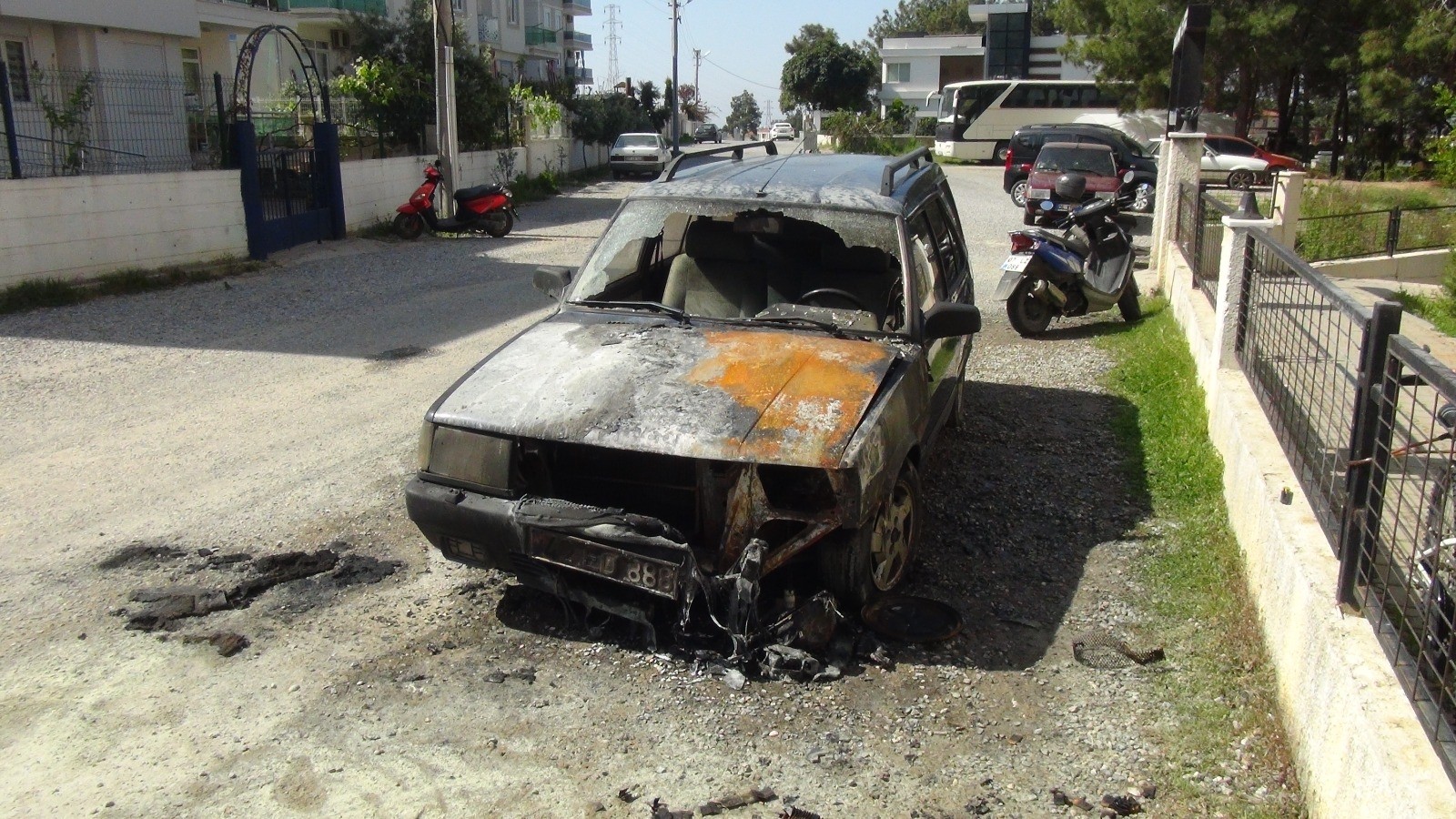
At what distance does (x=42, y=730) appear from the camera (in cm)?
384

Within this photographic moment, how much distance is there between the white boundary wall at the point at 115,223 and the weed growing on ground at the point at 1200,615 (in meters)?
11.1

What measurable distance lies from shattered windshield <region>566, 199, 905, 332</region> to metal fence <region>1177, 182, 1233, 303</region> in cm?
337

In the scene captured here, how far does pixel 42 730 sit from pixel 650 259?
3.54m

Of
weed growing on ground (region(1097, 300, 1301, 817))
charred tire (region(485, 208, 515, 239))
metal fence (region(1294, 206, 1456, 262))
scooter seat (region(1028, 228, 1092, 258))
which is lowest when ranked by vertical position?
weed growing on ground (region(1097, 300, 1301, 817))

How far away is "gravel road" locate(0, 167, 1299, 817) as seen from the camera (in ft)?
11.8

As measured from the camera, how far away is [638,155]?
36844mm

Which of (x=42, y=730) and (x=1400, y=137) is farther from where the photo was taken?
(x=1400, y=137)

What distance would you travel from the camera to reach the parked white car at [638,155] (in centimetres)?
3681

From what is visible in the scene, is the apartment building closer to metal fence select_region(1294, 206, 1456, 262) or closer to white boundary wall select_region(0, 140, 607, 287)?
white boundary wall select_region(0, 140, 607, 287)

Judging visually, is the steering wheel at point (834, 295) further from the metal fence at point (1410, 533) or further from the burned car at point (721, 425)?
the metal fence at point (1410, 533)

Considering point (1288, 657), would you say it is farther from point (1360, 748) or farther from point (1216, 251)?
point (1216, 251)

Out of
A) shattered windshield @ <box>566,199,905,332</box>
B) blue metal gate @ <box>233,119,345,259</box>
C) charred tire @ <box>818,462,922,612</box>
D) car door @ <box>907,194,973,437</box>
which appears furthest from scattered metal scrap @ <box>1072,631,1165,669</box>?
blue metal gate @ <box>233,119,345,259</box>

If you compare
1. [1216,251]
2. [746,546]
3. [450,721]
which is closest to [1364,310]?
[746,546]

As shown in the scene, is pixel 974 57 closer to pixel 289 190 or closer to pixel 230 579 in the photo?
pixel 289 190
